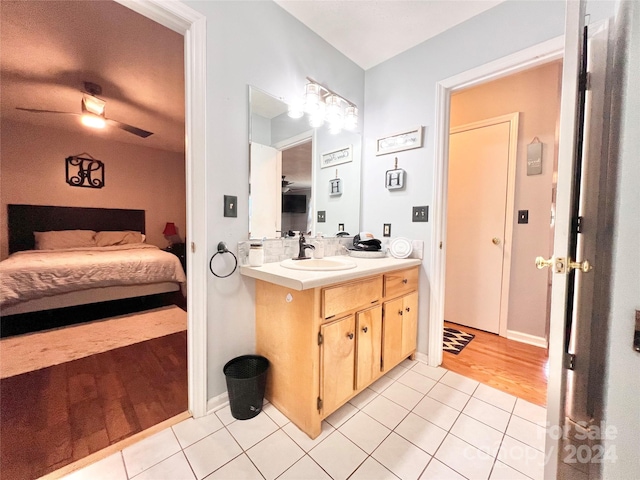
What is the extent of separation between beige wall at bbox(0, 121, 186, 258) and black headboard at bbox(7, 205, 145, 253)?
0.09 metres

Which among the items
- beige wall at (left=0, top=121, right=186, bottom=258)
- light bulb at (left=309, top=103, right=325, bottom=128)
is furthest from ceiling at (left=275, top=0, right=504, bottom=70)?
beige wall at (left=0, top=121, right=186, bottom=258)

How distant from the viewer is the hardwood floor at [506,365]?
164 centimetres

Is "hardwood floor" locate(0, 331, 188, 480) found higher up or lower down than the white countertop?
lower down

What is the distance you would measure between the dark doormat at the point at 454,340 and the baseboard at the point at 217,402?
182cm

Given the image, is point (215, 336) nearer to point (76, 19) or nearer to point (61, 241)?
point (76, 19)

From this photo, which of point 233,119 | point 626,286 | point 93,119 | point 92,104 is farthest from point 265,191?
point 93,119

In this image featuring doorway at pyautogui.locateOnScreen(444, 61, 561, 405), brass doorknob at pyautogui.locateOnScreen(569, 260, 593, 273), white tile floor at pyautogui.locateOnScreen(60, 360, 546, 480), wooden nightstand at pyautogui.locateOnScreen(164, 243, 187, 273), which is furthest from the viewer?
wooden nightstand at pyautogui.locateOnScreen(164, 243, 187, 273)

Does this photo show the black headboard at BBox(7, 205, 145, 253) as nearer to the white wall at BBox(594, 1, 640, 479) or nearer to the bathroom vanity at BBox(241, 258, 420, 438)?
A: the bathroom vanity at BBox(241, 258, 420, 438)

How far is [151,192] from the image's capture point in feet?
15.2

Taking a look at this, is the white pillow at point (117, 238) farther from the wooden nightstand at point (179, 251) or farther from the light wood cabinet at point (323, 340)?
the light wood cabinet at point (323, 340)

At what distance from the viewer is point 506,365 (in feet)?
6.26

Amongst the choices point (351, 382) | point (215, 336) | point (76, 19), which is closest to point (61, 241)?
point (76, 19)

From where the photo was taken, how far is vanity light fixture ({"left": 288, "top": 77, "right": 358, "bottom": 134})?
5.68 feet

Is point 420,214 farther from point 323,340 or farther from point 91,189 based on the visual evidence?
point 91,189
